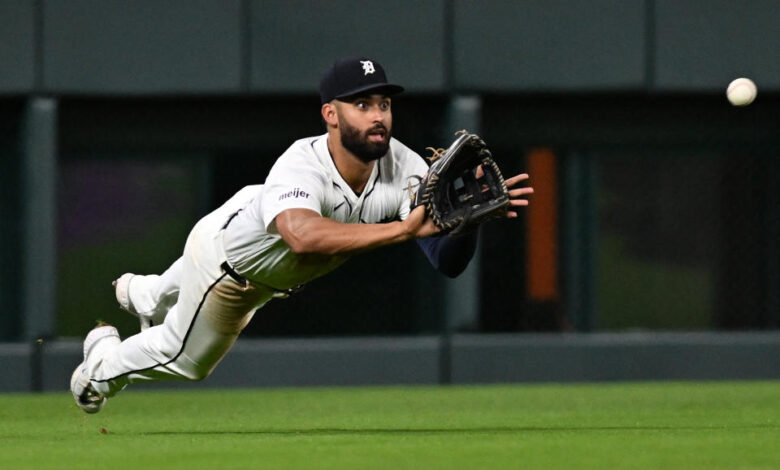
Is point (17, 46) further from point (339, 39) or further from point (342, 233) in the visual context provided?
point (342, 233)

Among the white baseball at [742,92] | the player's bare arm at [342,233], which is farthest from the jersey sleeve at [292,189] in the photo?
the white baseball at [742,92]

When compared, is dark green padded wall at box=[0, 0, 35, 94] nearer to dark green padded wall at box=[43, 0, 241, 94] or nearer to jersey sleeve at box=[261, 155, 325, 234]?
dark green padded wall at box=[43, 0, 241, 94]

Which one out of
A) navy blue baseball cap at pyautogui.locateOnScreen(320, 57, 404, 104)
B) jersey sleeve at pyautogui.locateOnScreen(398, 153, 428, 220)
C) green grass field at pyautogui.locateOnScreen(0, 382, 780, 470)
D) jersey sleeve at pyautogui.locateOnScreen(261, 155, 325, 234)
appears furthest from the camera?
jersey sleeve at pyautogui.locateOnScreen(398, 153, 428, 220)

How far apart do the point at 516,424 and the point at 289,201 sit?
238 centimetres

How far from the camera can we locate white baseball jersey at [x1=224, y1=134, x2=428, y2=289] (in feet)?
25.8

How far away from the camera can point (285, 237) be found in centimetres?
755

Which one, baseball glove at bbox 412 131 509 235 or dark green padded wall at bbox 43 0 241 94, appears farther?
dark green padded wall at bbox 43 0 241 94

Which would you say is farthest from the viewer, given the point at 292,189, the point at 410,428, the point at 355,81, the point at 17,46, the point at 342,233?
the point at 17,46

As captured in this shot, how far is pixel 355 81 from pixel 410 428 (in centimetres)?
220

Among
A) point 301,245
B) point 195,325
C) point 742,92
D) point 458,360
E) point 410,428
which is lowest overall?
point 458,360

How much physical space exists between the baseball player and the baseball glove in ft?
0.28

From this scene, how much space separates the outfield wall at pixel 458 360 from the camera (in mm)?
13688

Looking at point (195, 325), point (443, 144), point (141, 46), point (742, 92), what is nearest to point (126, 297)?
point (195, 325)

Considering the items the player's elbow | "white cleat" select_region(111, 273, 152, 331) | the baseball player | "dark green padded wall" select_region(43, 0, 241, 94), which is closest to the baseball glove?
the baseball player
